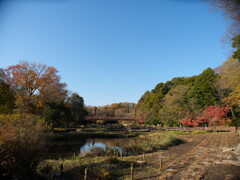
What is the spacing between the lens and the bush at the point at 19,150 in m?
5.12

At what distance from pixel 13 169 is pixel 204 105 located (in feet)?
98.7

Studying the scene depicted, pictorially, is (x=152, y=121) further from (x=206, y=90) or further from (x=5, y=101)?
(x=5, y=101)

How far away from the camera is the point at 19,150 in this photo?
5.29 metres

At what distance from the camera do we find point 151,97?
1652 inches

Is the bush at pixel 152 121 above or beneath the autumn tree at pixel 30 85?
beneath

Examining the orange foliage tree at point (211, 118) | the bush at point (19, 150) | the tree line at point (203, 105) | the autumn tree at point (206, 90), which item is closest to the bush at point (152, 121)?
the tree line at point (203, 105)

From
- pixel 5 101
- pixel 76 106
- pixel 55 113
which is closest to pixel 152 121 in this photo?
pixel 76 106

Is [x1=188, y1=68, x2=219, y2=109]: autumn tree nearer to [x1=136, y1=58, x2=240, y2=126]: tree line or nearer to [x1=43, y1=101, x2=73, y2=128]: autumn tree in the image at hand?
[x1=136, y1=58, x2=240, y2=126]: tree line

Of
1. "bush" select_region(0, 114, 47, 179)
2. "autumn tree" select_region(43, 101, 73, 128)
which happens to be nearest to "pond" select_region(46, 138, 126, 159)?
"bush" select_region(0, 114, 47, 179)

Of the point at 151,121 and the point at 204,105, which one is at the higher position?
the point at 204,105

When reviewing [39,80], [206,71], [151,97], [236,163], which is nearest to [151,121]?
[151,97]

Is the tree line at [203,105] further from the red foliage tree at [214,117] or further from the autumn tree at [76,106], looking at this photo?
the autumn tree at [76,106]

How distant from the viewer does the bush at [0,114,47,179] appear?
16.8 ft

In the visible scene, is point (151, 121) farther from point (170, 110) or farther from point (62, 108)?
point (62, 108)
